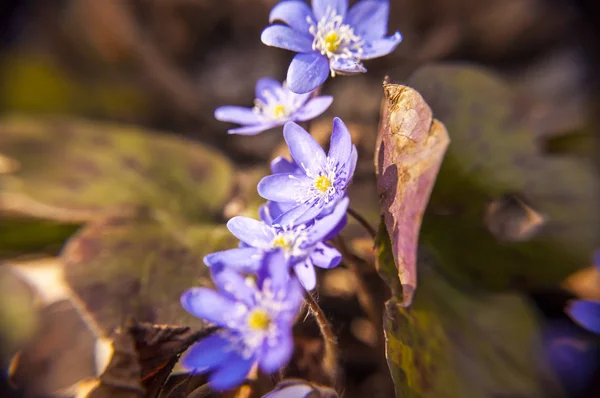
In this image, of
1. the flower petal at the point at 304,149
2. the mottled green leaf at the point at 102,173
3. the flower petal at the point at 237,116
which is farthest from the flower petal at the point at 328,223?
the mottled green leaf at the point at 102,173

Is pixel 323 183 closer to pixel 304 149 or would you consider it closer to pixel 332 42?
pixel 304 149

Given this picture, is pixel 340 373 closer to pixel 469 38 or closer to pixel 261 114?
pixel 261 114

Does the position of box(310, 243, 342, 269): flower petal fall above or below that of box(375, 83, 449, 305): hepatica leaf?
below

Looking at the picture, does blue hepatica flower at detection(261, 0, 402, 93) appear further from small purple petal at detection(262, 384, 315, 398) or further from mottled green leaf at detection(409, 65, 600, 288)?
small purple petal at detection(262, 384, 315, 398)

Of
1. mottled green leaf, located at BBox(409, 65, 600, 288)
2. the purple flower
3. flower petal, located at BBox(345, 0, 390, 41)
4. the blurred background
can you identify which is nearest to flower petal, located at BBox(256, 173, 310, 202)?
the purple flower

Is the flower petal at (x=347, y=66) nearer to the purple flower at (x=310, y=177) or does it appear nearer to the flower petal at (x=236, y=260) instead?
the purple flower at (x=310, y=177)
